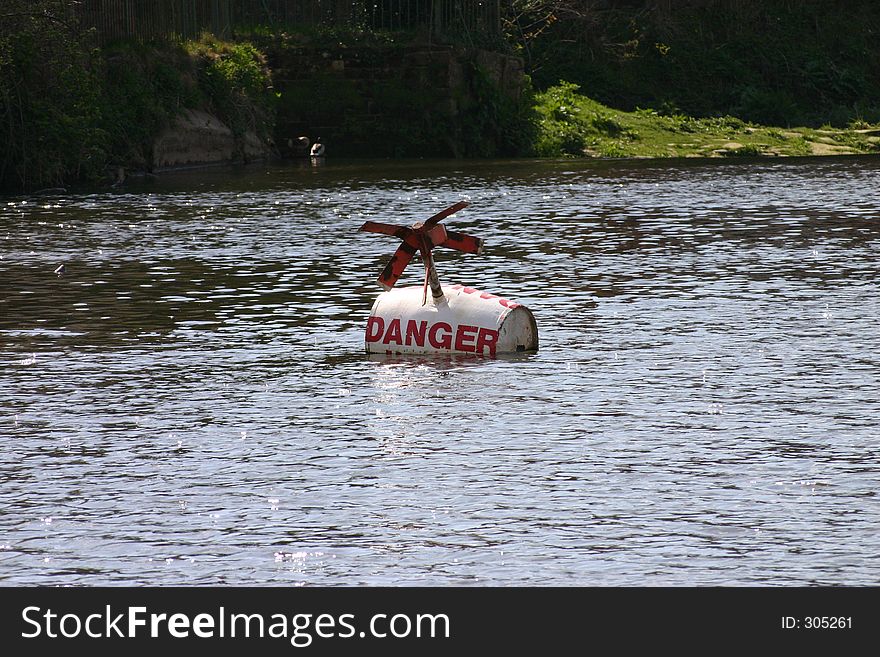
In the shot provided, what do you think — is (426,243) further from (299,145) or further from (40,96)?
(299,145)

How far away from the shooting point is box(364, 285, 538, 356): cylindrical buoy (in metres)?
12.8

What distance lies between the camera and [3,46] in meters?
28.5

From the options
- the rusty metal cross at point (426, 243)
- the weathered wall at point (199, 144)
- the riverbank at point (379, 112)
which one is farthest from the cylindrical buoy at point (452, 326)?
the weathered wall at point (199, 144)

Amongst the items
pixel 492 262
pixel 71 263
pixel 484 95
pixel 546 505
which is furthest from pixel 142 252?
pixel 484 95

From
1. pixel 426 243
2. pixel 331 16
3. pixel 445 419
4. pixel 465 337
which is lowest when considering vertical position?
pixel 445 419

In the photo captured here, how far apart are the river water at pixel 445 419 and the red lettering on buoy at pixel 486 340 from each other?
132mm

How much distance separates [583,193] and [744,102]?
1900cm

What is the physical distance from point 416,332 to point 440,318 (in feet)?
0.75

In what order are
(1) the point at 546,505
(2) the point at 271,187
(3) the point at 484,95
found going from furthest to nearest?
(3) the point at 484,95 → (2) the point at 271,187 → (1) the point at 546,505

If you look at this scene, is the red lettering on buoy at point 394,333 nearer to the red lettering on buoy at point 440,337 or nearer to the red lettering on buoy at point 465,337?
the red lettering on buoy at point 440,337

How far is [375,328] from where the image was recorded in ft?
42.5

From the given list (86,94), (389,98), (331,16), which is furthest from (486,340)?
(331,16)

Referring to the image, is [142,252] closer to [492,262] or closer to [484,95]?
[492,262]

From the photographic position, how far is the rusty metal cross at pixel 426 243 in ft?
41.7
